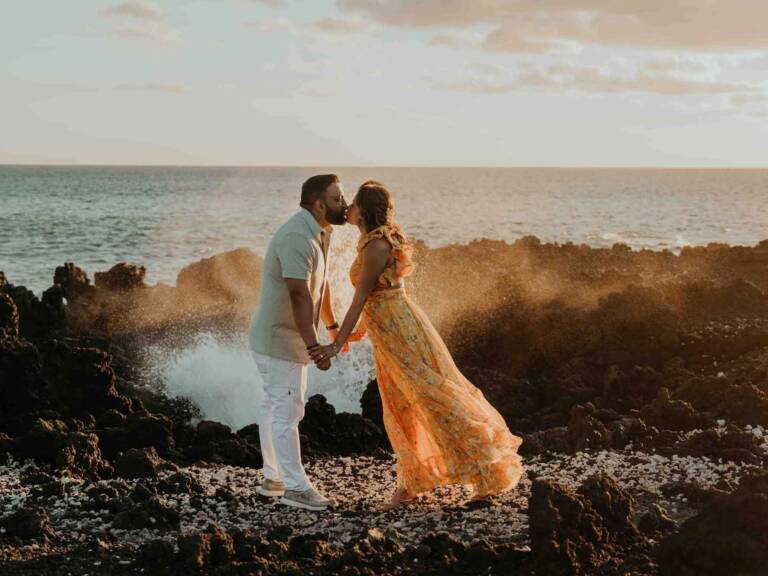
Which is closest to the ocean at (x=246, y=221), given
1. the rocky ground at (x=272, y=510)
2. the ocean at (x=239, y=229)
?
the ocean at (x=239, y=229)

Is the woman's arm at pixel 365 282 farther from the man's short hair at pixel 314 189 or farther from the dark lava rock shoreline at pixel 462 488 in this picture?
the dark lava rock shoreline at pixel 462 488

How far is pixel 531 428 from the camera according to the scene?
36.8 ft

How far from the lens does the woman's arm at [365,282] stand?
732cm

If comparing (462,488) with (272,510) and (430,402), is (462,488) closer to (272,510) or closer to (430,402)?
(430,402)

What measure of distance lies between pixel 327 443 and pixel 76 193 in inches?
4047

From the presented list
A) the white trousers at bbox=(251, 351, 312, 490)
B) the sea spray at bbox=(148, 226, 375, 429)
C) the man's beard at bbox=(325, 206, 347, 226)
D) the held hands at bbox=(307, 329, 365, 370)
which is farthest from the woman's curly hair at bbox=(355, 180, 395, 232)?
the sea spray at bbox=(148, 226, 375, 429)

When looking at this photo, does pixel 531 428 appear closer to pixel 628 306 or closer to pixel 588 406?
pixel 588 406

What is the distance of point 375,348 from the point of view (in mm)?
7742

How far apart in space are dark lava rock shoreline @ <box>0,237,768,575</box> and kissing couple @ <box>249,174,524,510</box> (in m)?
0.27

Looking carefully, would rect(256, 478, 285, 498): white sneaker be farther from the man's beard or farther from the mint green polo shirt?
the man's beard

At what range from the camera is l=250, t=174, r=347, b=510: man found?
7301 millimetres

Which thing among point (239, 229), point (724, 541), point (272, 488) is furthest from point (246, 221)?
point (724, 541)

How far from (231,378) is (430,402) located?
27.1ft

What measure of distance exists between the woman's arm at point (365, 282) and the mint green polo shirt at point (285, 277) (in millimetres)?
274
